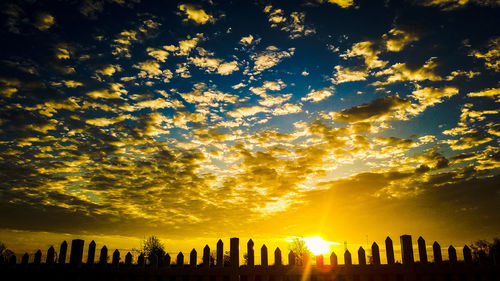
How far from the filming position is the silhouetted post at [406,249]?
838 centimetres

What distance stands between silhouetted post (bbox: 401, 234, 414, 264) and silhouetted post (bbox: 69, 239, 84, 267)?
943 centimetres

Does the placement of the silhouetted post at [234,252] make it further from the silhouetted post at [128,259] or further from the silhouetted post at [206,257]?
the silhouetted post at [128,259]

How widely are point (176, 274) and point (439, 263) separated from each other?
23.9 feet

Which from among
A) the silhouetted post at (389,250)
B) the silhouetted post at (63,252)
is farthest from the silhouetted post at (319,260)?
the silhouetted post at (63,252)

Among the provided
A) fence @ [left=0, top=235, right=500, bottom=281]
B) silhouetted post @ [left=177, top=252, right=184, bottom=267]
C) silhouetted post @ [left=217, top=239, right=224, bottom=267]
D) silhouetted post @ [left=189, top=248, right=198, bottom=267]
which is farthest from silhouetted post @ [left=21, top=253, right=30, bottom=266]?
silhouetted post @ [left=217, top=239, right=224, bottom=267]

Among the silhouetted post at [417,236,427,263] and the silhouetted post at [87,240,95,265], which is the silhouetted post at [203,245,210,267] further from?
the silhouetted post at [417,236,427,263]

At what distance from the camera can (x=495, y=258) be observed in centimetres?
861

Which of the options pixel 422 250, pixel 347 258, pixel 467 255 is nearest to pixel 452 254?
pixel 467 255

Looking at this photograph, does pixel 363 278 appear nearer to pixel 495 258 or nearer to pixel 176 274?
pixel 495 258

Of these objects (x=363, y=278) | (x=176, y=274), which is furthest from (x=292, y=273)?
(x=176, y=274)

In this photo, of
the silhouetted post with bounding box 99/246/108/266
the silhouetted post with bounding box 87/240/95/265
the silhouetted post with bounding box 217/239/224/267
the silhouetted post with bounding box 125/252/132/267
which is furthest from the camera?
the silhouetted post with bounding box 87/240/95/265

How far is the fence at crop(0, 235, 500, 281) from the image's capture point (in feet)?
26.9

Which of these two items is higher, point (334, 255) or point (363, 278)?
point (334, 255)

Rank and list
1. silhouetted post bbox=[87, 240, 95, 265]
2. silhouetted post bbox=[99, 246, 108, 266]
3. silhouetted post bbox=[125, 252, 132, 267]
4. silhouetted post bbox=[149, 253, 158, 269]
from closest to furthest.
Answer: silhouetted post bbox=[149, 253, 158, 269] < silhouetted post bbox=[125, 252, 132, 267] < silhouetted post bbox=[99, 246, 108, 266] < silhouetted post bbox=[87, 240, 95, 265]
